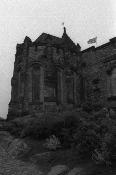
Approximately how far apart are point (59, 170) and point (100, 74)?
1974 cm

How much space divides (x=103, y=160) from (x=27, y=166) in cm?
438

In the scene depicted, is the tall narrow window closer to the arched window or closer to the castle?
the castle

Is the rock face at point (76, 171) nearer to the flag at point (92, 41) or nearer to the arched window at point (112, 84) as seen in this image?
the arched window at point (112, 84)

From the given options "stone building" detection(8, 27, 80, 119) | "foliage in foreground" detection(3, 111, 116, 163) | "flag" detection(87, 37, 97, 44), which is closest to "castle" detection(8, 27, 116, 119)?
"stone building" detection(8, 27, 80, 119)

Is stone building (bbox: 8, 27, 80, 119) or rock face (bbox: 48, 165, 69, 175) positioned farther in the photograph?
stone building (bbox: 8, 27, 80, 119)

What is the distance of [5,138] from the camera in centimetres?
1955

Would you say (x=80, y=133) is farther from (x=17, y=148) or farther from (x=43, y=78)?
(x=43, y=78)

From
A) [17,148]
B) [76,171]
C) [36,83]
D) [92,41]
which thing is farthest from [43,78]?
[76,171]

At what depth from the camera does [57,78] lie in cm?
2931

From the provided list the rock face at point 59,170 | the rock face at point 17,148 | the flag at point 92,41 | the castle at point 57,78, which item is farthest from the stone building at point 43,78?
the rock face at point 59,170

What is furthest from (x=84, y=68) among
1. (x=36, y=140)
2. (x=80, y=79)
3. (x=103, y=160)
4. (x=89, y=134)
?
(x=103, y=160)

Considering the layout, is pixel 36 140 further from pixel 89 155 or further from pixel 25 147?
pixel 89 155

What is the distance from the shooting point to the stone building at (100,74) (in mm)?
29562

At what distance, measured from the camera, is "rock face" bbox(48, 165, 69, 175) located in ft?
41.4
